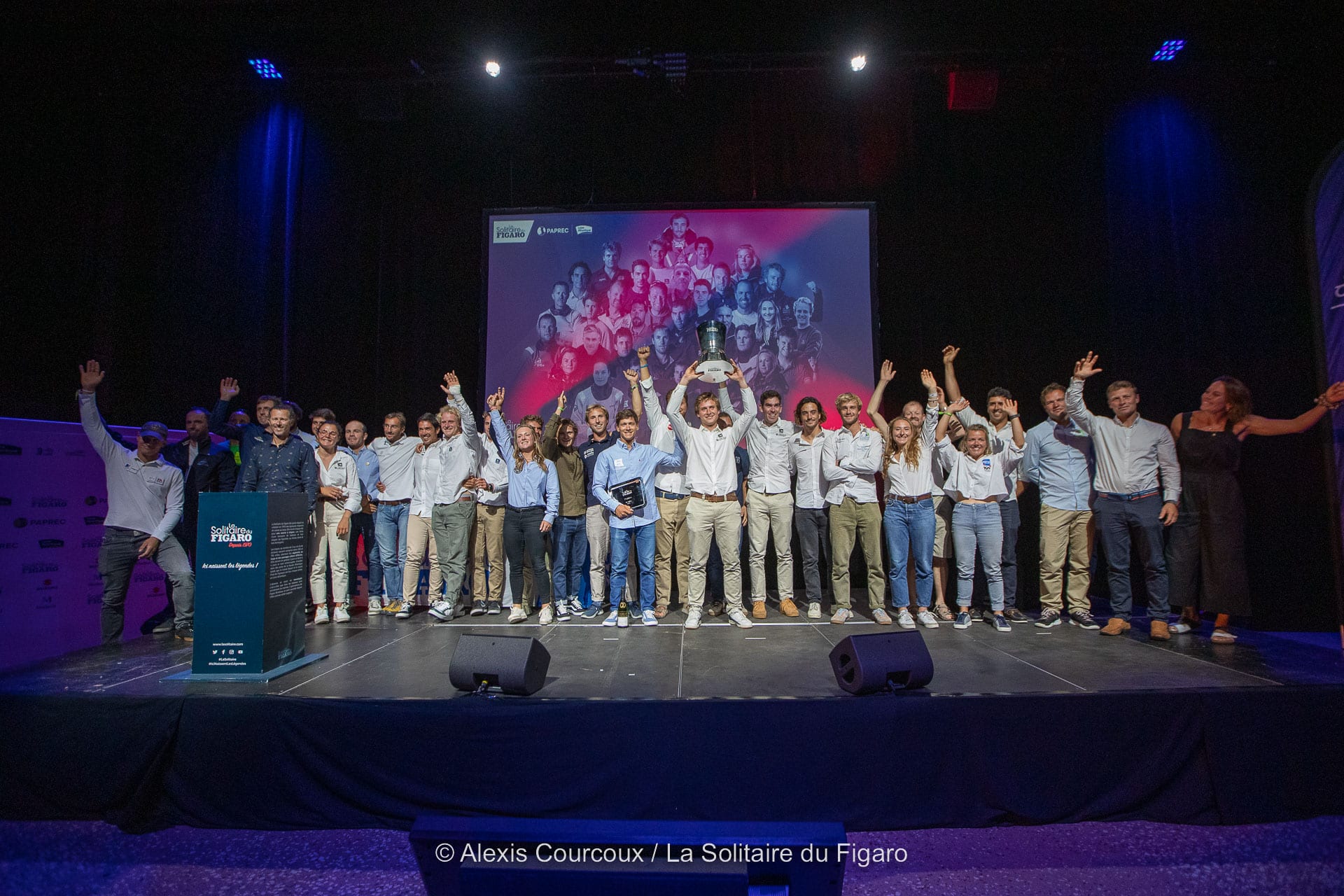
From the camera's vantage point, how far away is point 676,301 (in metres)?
6.38

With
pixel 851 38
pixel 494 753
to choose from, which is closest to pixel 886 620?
pixel 494 753

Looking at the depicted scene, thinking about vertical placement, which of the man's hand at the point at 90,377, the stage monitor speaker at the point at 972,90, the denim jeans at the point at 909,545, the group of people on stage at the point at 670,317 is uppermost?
the stage monitor speaker at the point at 972,90

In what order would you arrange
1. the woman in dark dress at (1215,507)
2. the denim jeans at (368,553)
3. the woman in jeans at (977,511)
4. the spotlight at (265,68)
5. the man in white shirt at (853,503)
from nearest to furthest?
the woman in dark dress at (1215,507) < the woman in jeans at (977,511) < the man in white shirt at (853,503) < the denim jeans at (368,553) < the spotlight at (265,68)

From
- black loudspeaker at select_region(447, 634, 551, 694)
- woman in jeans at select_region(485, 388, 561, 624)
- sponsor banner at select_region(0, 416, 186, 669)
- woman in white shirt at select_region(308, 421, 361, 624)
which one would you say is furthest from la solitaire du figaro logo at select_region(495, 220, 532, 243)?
black loudspeaker at select_region(447, 634, 551, 694)

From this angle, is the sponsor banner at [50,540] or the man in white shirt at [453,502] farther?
the man in white shirt at [453,502]

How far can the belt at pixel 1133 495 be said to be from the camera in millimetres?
4363

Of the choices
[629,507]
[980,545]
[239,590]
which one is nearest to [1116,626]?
[980,545]

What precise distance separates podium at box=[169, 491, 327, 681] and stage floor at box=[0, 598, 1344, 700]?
0.14 metres

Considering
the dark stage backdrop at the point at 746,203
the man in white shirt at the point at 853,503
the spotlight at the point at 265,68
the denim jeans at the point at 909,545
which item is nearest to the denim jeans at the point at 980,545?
the denim jeans at the point at 909,545

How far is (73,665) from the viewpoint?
11.8 feet

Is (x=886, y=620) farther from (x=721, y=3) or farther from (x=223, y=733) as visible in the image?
(x=721, y=3)

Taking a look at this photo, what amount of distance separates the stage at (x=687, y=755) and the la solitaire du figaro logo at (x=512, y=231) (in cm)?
504

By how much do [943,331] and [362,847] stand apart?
6.40m

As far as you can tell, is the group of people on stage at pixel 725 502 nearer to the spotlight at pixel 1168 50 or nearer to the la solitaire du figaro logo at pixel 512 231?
the la solitaire du figaro logo at pixel 512 231
